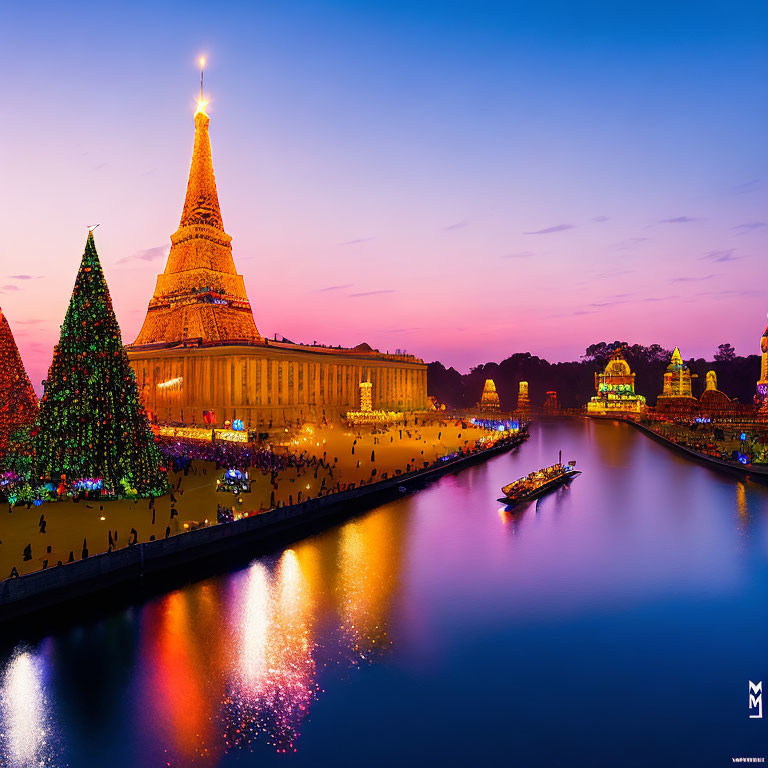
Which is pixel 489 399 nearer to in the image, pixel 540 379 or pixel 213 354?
pixel 540 379

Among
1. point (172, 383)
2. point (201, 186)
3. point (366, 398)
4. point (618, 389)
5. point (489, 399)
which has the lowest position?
point (489, 399)

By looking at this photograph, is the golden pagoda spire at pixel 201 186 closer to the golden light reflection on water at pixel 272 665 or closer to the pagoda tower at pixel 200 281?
the pagoda tower at pixel 200 281

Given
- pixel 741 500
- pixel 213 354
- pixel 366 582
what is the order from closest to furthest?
pixel 366 582 → pixel 741 500 → pixel 213 354

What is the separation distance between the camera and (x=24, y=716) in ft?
45.3

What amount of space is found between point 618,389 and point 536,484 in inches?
3881

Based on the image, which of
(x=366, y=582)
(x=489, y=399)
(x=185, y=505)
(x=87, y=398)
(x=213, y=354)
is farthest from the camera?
(x=489, y=399)

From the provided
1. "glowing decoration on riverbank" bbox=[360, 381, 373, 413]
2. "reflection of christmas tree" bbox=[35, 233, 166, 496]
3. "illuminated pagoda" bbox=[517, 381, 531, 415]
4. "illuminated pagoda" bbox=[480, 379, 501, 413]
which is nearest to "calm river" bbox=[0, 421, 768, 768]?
"reflection of christmas tree" bbox=[35, 233, 166, 496]

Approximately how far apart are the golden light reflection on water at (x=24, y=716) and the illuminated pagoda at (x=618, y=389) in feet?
426

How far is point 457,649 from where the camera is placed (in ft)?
59.3

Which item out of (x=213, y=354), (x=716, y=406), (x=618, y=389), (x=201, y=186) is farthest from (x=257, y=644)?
(x=618, y=389)

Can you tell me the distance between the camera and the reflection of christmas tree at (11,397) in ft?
97.1

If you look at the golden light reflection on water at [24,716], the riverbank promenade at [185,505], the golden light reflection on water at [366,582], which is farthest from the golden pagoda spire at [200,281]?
the golden light reflection on water at [24,716]

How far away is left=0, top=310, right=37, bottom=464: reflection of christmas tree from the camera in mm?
29594

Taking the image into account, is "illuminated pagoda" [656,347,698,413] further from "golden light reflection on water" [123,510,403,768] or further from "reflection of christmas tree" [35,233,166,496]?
"reflection of christmas tree" [35,233,166,496]
